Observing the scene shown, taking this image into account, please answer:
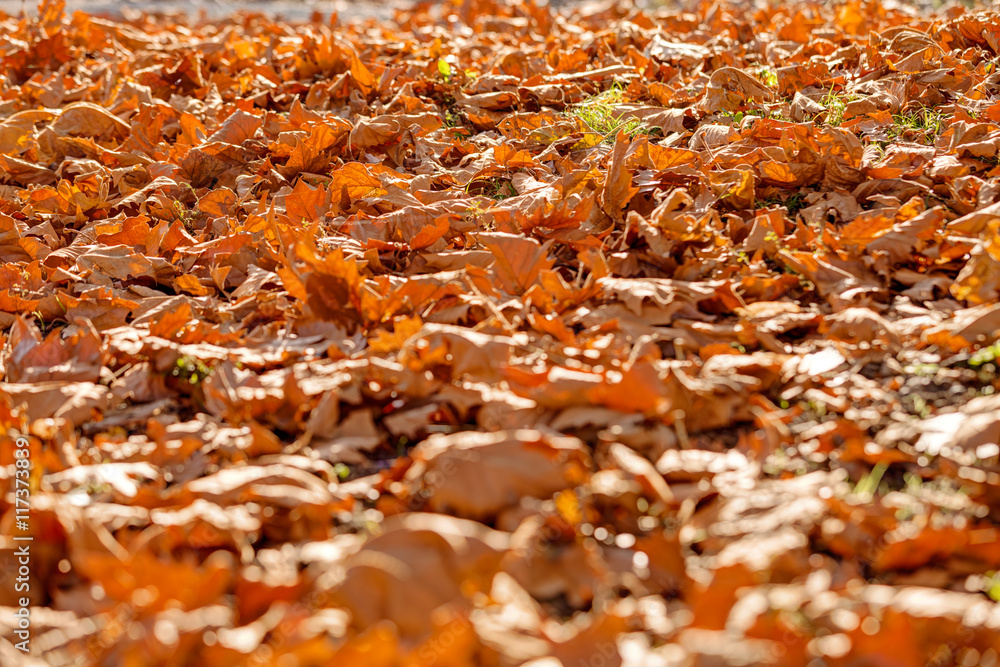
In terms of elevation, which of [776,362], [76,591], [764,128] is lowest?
[76,591]

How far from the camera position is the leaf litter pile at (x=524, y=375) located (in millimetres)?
1053

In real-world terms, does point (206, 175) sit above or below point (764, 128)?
below

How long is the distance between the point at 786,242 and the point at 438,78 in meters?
2.00

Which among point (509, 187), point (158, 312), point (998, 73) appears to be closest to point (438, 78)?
point (509, 187)

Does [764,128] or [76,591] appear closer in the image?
[76,591]

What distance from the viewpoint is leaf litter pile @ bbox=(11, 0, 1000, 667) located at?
1.05 metres

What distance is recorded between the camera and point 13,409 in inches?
61.3

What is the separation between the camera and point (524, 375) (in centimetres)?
146

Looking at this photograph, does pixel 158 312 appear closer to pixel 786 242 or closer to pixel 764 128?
pixel 786 242

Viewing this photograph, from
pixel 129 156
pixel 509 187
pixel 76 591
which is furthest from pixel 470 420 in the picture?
→ pixel 129 156

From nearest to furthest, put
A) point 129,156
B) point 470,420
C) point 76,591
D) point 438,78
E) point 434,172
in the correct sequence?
point 76,591 → point 470,420 → point 434,172 → point 129,156 → point 438,78

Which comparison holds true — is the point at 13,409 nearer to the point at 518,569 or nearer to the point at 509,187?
the point at 518,569

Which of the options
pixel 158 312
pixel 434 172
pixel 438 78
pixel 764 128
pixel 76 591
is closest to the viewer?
pixel 76 591

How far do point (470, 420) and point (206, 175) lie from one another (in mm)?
1771
